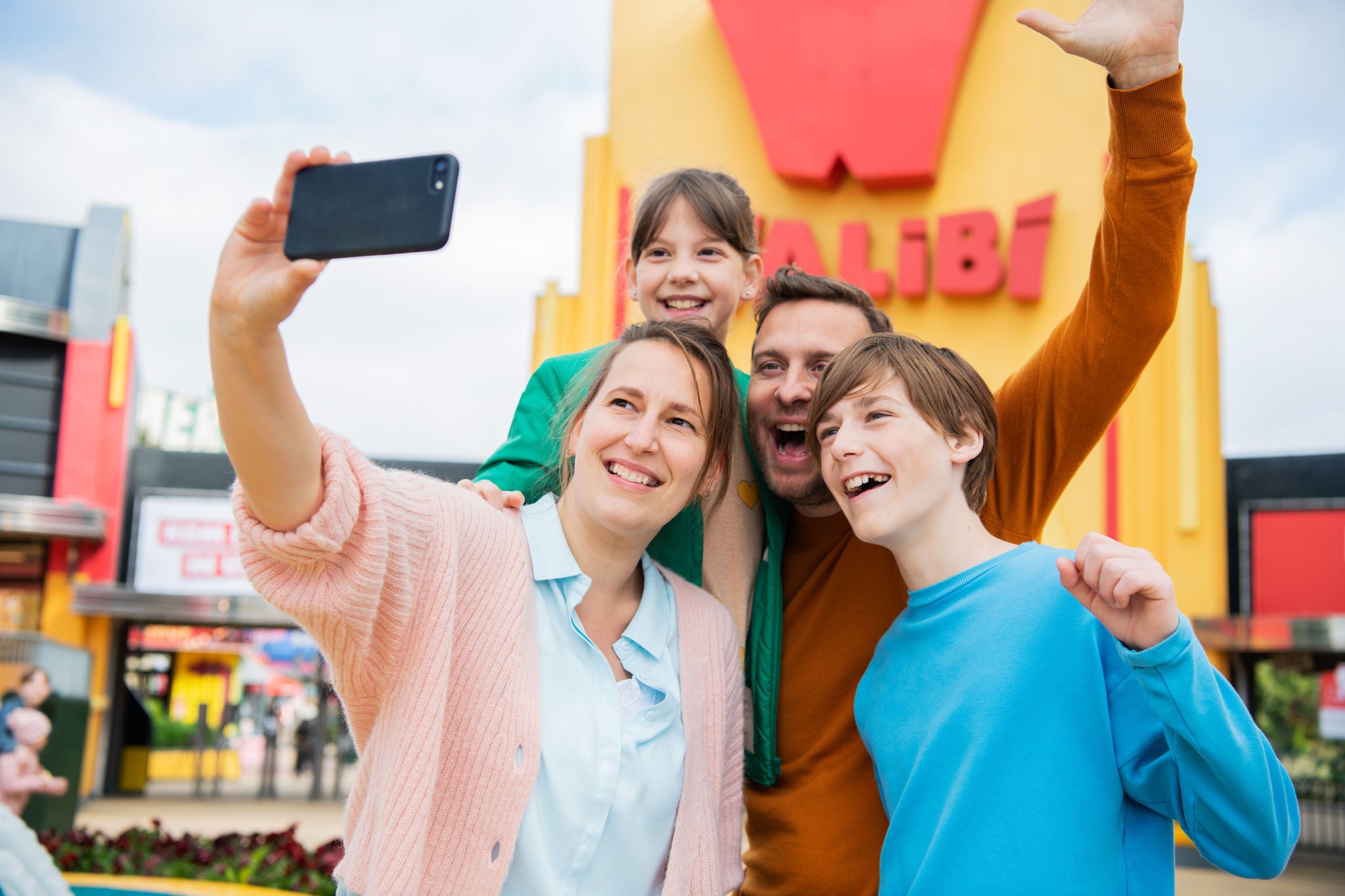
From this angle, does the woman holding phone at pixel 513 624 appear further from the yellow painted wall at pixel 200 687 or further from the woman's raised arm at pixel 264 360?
the yellow painted wall at pixel 200 687

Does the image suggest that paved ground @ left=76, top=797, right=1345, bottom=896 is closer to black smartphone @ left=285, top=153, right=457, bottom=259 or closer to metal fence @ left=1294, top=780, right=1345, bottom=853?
metal fence @ left=1294, top=780, right=1345, bottom=853

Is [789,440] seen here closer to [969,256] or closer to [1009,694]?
[1009,694]

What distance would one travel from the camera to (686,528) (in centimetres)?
267

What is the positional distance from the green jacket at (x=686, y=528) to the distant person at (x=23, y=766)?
301 inches

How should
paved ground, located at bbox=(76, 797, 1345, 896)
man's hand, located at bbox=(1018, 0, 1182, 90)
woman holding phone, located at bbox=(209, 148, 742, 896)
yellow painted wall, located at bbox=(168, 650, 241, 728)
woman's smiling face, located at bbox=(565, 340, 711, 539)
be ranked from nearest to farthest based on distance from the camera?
woman holding phone, located at bbox=(209, 148, 742, 896)
man's hand, located at bbox=(1018, 0, 1182, 90)
woman's smiling face, located at bbox=(565, 340, 711, 539)
paved ground, located at bbox=(76, 797, 1345, 896)
yellow painted wall, located at bbox=(168, 650, 241, 728)

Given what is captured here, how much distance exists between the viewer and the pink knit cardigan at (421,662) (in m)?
1.60

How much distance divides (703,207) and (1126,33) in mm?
1503

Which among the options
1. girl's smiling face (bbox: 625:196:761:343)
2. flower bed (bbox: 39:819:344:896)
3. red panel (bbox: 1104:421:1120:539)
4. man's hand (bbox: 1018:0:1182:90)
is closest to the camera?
man's hand (bbox: 1018:0:1182:90)

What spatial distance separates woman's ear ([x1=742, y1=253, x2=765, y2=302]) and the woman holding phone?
1.13m

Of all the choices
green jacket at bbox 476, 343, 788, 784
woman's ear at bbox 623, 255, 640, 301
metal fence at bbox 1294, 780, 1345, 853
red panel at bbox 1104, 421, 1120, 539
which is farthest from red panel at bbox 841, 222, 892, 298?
metal fence at bbox 1294, 780, 1345, 853

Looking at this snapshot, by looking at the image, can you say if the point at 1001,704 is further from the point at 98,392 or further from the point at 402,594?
the point at 98,392

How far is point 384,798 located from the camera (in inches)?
69.7

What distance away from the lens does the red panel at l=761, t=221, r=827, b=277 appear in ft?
34.3

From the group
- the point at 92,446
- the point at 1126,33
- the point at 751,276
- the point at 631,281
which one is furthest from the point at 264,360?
the point at 92,446
